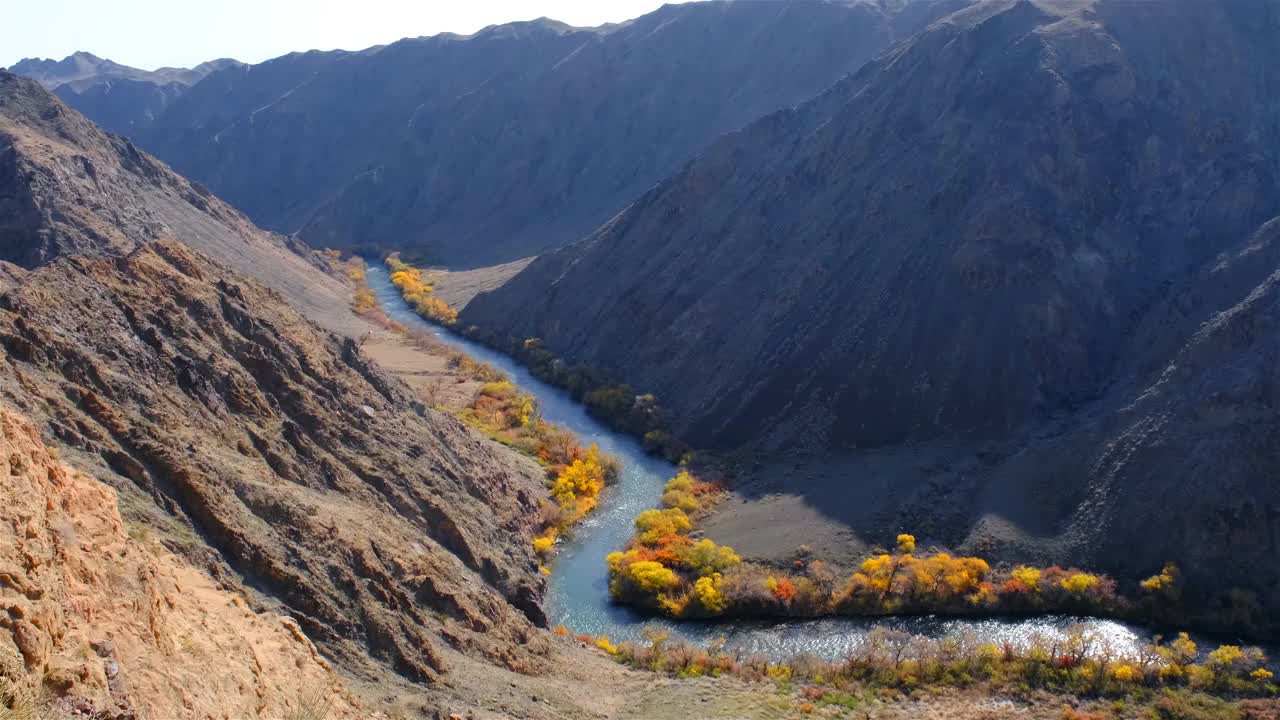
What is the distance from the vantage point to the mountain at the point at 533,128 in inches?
5566

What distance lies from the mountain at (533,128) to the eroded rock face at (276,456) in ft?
280

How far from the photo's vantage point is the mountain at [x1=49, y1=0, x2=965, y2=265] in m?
141

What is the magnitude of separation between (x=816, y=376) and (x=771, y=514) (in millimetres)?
14173

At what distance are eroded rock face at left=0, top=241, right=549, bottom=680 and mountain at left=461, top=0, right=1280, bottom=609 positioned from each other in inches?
869

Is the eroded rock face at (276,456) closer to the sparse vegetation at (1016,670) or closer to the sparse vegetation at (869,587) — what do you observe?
the sparse vegetation at (869,587)

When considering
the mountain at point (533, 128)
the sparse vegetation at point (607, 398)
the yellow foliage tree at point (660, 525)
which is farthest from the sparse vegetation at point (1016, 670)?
the mountain at point (533, 128)

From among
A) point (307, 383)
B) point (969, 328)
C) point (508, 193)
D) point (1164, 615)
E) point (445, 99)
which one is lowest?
point (307, 383)

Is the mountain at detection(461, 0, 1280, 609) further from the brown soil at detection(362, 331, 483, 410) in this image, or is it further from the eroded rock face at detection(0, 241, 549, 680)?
the eroded rock face at detection(0, 241, 549, 680)

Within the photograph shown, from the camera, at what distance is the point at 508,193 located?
156 m

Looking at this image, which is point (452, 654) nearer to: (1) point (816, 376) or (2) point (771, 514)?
(2) point (771, 514)

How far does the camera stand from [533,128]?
163750 mm

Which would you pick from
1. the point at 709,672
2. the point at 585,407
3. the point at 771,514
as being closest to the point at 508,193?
the point at 585,407

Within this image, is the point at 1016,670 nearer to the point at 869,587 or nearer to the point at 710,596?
the point at 869,587

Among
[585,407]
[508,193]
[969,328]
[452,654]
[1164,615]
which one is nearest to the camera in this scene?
[452,654]
